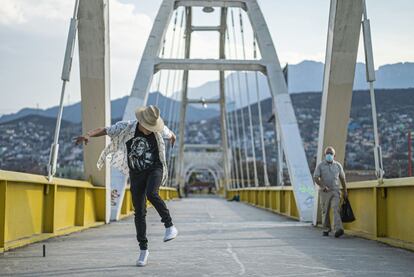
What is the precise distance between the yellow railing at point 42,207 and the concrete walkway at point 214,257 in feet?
0.86

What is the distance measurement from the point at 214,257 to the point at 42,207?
3.28m

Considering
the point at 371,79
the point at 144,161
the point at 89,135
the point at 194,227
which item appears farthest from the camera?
the point at 194,227

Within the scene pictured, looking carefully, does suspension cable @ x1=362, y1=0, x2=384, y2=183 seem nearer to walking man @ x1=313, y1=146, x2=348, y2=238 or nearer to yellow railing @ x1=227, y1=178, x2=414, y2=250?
yellow railing @ x1=227, y1=178, x2=414, y2=250

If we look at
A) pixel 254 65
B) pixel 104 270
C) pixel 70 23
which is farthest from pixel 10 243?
pixel 254 65

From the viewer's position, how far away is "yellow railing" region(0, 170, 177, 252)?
25.1ft

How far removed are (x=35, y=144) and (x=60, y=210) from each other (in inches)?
2156

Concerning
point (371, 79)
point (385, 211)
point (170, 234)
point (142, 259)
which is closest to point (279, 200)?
point (371, 79)

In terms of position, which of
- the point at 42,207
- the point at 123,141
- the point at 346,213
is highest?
the point at 123,141

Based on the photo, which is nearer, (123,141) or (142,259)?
(142,259)

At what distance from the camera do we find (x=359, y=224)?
1108 centimetres

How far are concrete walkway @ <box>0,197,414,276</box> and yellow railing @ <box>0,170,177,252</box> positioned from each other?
10.3 inches

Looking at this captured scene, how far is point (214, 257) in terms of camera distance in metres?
7.14

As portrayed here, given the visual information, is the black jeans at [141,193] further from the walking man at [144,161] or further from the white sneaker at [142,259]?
the white sneaker at [142,259]

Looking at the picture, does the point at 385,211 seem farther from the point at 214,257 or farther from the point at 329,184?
the point at 214,257
